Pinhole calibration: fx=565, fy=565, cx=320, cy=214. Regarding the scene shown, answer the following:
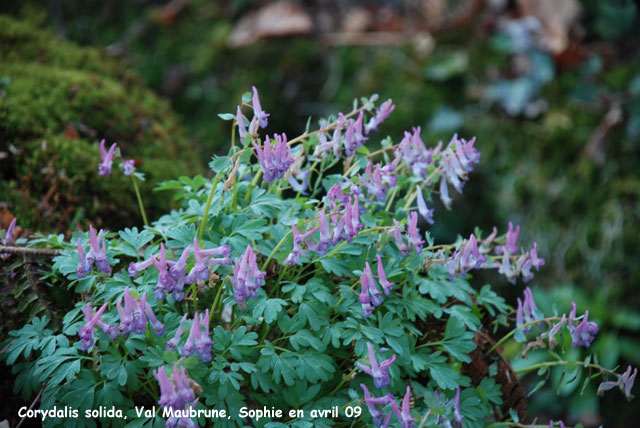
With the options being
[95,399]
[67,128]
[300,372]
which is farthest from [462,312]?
[67,128]

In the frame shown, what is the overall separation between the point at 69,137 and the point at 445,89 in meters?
3.42

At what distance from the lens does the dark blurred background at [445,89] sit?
3574 mm

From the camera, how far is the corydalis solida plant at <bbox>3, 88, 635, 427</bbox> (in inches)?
56.6

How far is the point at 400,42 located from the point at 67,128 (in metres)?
3.44

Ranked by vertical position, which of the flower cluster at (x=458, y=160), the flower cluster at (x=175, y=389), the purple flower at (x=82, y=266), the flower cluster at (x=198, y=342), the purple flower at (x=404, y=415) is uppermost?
the flower cluster at (x=458, y=160)

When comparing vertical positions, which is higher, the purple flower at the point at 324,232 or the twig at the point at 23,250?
the twig at the point at 23,250

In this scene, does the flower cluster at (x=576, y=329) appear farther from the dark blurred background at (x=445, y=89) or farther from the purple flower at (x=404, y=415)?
the dark blurred background at (x=445, y=89)

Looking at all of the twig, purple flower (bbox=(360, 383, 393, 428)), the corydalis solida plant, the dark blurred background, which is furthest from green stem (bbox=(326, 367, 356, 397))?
the dark blurred background

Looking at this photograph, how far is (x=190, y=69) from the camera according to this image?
5.70 m

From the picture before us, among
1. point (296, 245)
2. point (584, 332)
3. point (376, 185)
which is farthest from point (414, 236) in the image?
point (584, 332)

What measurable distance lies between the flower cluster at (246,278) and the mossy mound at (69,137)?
1.08 metres

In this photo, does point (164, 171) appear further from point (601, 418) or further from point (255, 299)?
point (601, 418)

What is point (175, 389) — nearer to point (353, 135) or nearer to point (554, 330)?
point (353, 135)

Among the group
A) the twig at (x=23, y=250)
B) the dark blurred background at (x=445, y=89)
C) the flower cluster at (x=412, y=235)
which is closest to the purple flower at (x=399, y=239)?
the flower cluster at (x=412, y=235)
